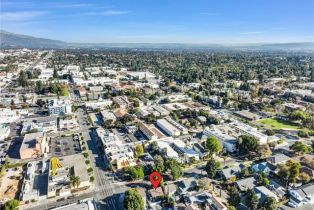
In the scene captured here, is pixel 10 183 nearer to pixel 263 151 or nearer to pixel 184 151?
pixel 184 151

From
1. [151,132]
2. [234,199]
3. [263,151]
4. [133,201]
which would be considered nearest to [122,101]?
[151,132]

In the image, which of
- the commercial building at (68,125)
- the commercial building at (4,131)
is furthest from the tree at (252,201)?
the commercial building at (4,131)

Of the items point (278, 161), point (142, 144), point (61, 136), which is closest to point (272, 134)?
point (278, 161)

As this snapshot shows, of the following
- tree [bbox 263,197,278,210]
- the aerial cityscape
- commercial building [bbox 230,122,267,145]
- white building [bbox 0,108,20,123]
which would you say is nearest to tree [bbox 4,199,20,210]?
the aerial cityscape

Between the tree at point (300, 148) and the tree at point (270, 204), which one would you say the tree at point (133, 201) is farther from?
the tree at point (300, 148)

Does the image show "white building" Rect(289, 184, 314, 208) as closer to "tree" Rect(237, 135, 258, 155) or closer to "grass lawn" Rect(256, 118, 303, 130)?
"tree" Rect(237, 135, 258, 155)

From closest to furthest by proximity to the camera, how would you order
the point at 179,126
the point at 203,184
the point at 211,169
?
the point at 203,184
the point at 211,169
the point at 179,126

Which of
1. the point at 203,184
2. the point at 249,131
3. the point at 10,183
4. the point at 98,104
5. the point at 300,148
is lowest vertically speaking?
the point at 10,183
